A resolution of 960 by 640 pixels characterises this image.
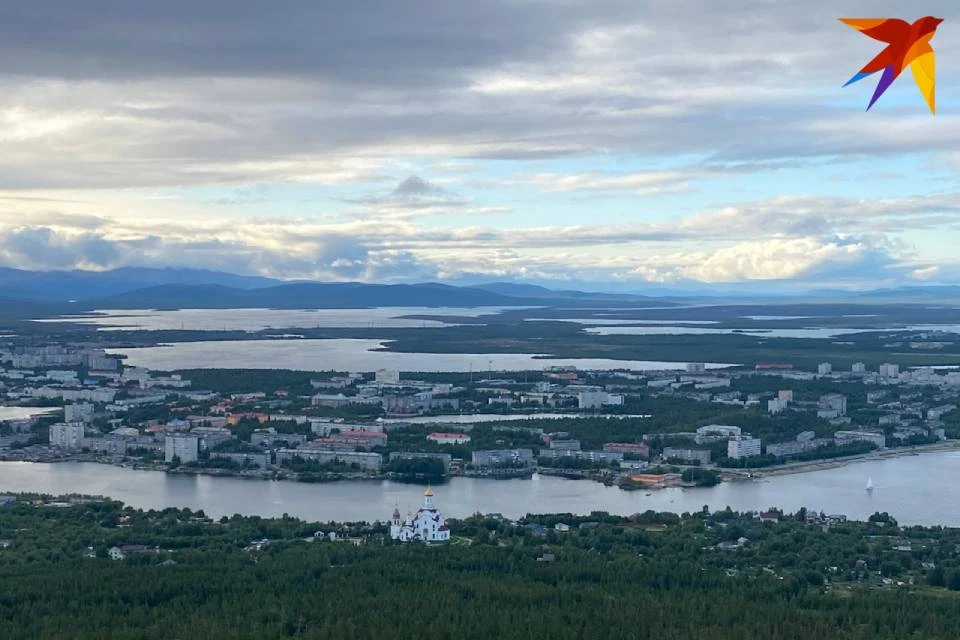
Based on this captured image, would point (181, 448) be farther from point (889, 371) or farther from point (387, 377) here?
point (889, 371)

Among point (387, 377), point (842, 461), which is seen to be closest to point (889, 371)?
point (387, 377)

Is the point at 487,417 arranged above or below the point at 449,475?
above

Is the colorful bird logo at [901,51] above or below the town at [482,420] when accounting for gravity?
above

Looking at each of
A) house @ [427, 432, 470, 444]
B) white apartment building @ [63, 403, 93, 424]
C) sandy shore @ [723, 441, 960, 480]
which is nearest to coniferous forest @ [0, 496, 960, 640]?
sandy shore @ [723, 441, 960, 480]

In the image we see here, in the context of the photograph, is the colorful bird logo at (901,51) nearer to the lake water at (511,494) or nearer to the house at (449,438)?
the lake water at (511,494)

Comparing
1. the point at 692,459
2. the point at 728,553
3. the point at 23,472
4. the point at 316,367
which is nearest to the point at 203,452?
the point at 23,472

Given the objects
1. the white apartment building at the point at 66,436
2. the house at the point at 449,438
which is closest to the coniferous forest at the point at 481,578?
the white apartment building at the point at 66,436
